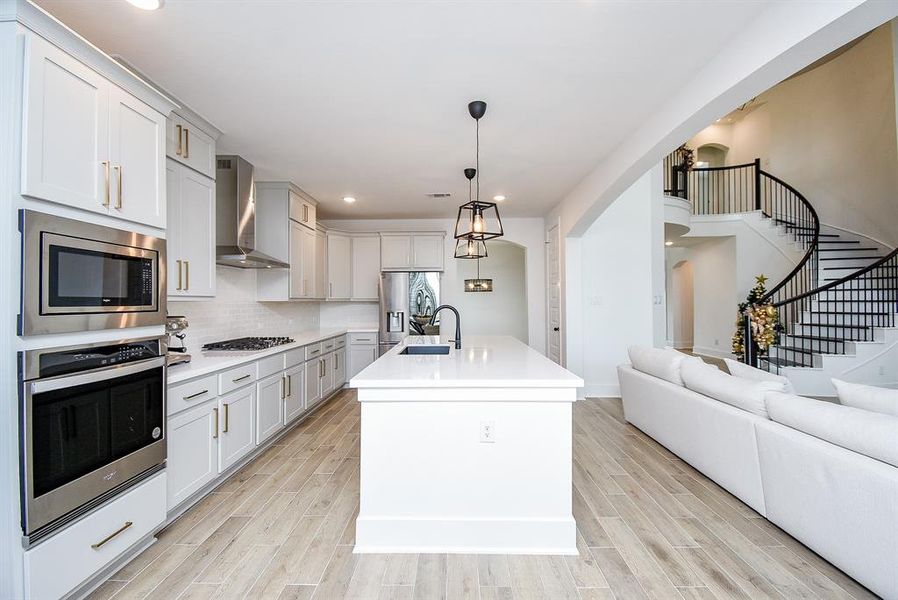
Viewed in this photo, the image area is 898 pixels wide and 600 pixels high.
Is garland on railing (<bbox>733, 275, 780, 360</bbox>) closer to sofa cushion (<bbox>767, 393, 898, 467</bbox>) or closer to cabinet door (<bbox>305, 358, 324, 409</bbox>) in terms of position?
sofa cushion (<bbox>767, 393, 898, 467</bbox>)

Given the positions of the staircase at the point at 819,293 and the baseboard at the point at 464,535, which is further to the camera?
the staircase at the point at 819,293

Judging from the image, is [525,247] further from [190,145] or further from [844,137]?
[844,137]

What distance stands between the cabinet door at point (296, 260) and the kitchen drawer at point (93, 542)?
2.86 meters

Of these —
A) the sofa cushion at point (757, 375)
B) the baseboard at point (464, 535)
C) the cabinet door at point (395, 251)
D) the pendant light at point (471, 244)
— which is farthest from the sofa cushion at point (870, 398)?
the cabinet door at point (395, 251)

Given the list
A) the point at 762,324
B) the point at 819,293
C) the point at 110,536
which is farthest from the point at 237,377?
the point at 819,293

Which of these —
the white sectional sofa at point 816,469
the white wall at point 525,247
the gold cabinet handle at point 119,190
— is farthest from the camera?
the white wall at point 525,247

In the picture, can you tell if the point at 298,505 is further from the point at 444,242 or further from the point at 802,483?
the point at 444,242

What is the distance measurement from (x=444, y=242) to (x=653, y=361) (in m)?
3.67

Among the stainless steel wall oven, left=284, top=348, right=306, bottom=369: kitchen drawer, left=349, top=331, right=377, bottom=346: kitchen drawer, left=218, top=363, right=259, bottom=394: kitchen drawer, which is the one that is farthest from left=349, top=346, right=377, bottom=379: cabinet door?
the stainless steel wall oven

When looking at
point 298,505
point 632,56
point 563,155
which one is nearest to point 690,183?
point 563,155

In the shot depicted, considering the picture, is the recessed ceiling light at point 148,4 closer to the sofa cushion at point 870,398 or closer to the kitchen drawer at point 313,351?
the kitchen drawer at point 313,351

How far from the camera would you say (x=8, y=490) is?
1.44 m

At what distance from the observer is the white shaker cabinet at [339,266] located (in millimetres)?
5953

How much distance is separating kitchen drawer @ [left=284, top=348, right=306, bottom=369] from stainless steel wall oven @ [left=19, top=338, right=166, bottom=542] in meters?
1.73
